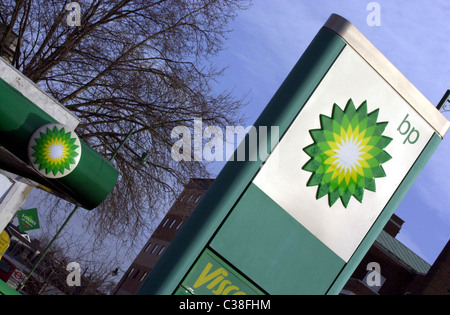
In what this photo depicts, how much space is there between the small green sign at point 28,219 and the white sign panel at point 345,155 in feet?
36.2

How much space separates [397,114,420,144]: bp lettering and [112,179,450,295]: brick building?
12.4m

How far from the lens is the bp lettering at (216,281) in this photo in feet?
9.66

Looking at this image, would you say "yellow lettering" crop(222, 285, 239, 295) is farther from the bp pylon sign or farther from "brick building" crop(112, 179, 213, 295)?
"brick building" crop(112, 179, 213, 295)

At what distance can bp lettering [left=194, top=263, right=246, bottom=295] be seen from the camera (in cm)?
295

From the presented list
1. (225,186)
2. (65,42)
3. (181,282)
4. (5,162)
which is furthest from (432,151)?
(65,42)

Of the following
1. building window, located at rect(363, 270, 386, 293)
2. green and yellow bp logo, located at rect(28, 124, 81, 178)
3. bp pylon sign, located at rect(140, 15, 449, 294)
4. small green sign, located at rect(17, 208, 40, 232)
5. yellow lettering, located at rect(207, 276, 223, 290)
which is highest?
building window, located at rect(363, 270, 386, 293)

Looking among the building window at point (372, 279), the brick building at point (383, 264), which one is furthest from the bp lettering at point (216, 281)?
the brick building at point (383, 264)

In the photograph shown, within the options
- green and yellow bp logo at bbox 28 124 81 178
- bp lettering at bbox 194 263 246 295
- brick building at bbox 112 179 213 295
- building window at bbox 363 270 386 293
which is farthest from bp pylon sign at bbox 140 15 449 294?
brick building at bbox 112 179 213 295

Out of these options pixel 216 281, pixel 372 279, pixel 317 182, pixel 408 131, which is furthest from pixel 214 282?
pixel 372 279

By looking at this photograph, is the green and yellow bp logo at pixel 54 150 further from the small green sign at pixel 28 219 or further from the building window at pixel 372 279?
the building window at pixel 372 279

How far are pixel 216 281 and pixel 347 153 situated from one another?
103 centimetres

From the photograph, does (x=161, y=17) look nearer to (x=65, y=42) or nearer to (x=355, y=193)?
(x=65, y=42)

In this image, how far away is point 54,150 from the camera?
8.09 meters

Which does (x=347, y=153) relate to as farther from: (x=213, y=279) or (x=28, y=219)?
(x=28, y=219)
